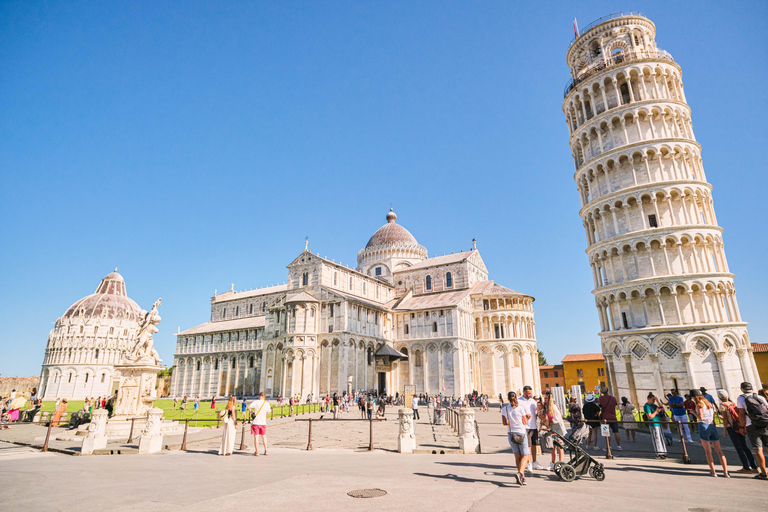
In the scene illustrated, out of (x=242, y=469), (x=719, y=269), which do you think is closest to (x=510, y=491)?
(x=242, y=469)

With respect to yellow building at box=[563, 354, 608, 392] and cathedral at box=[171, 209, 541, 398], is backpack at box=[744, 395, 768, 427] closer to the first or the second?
cathedral at box=[171, 209, 541, 398]

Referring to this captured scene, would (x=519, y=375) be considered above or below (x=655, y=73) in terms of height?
below

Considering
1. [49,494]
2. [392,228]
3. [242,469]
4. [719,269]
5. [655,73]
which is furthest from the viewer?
[392,228]

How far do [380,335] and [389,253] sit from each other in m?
15.5

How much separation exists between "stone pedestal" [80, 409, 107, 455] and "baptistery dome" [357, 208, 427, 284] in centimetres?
4584

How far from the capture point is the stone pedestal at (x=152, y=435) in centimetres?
1235

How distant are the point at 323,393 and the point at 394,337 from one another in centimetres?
1180

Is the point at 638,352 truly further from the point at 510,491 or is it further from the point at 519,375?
the point at 510,491

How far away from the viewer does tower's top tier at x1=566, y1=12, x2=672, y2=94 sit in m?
31.7

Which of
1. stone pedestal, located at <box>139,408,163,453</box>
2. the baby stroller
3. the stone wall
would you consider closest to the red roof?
the baby stroller

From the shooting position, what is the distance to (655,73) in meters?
29.9

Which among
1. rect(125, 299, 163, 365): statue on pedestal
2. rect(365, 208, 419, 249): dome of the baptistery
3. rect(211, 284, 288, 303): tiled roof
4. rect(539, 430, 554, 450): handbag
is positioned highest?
rect(365, 208, 419, 249): dome of the baptistery

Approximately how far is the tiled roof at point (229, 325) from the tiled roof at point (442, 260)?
2053cm

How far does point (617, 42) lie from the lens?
32375 mm
